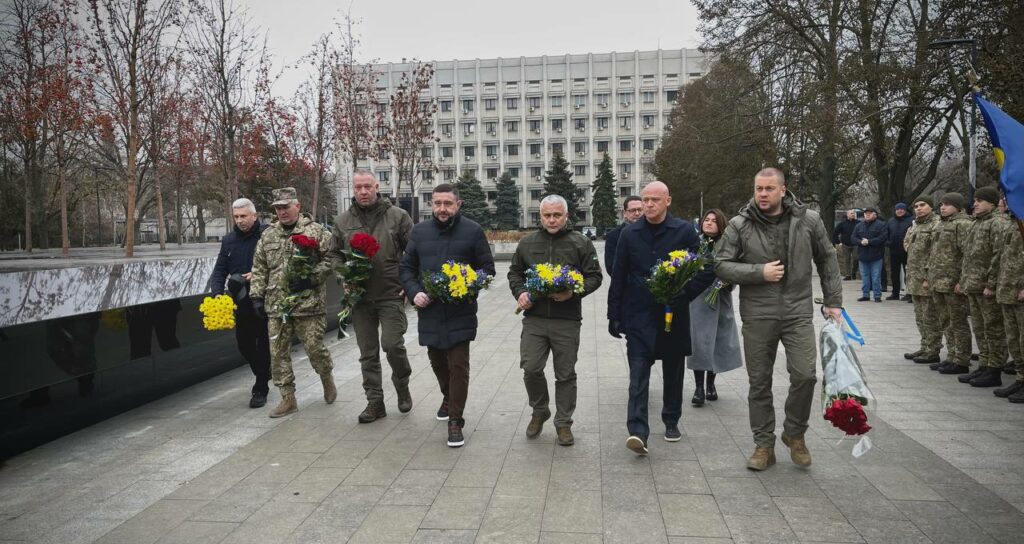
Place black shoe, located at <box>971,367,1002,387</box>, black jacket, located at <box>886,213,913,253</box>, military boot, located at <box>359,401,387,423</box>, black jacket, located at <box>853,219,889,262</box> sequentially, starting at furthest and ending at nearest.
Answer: black jacket, located at <box>853,219,889,262</box> < black jacket, located at <box>886,213,913,253</box> < black shoe, located at <box>971,367,1002,387</box> < military boot, located at <box>359,401,387,423</box>

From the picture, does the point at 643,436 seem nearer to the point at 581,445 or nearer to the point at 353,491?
the point at 581,445

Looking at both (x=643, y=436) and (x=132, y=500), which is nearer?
(x=132, y=500)

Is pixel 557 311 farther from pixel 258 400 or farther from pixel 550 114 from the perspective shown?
pixel 550 114

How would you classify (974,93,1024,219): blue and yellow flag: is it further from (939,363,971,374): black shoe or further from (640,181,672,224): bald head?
(939,363,971,374): black shoe

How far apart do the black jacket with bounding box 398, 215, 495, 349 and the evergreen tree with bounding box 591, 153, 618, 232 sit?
7493 centimetres

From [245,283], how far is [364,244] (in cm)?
179

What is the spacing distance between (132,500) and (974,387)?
8.08 meters

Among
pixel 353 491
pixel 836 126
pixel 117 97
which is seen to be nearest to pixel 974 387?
pixel 353 491

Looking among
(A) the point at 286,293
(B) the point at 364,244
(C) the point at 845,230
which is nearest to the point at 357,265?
(B) the point at 364,244

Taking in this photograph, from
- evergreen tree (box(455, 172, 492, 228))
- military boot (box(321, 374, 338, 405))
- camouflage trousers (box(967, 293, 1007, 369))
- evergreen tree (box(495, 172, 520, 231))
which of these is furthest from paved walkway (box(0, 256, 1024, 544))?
evergreen tree (box(495, 172, 520, 231))

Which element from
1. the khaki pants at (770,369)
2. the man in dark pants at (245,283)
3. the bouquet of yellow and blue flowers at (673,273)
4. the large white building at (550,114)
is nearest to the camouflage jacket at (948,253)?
the khaki pants at (770,369)

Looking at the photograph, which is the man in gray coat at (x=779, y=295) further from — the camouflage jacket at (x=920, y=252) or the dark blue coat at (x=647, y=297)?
the camouflage jacket at (x=920, y=252)

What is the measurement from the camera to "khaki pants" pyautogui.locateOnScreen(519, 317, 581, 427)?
5.23 meters

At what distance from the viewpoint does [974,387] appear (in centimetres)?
704
